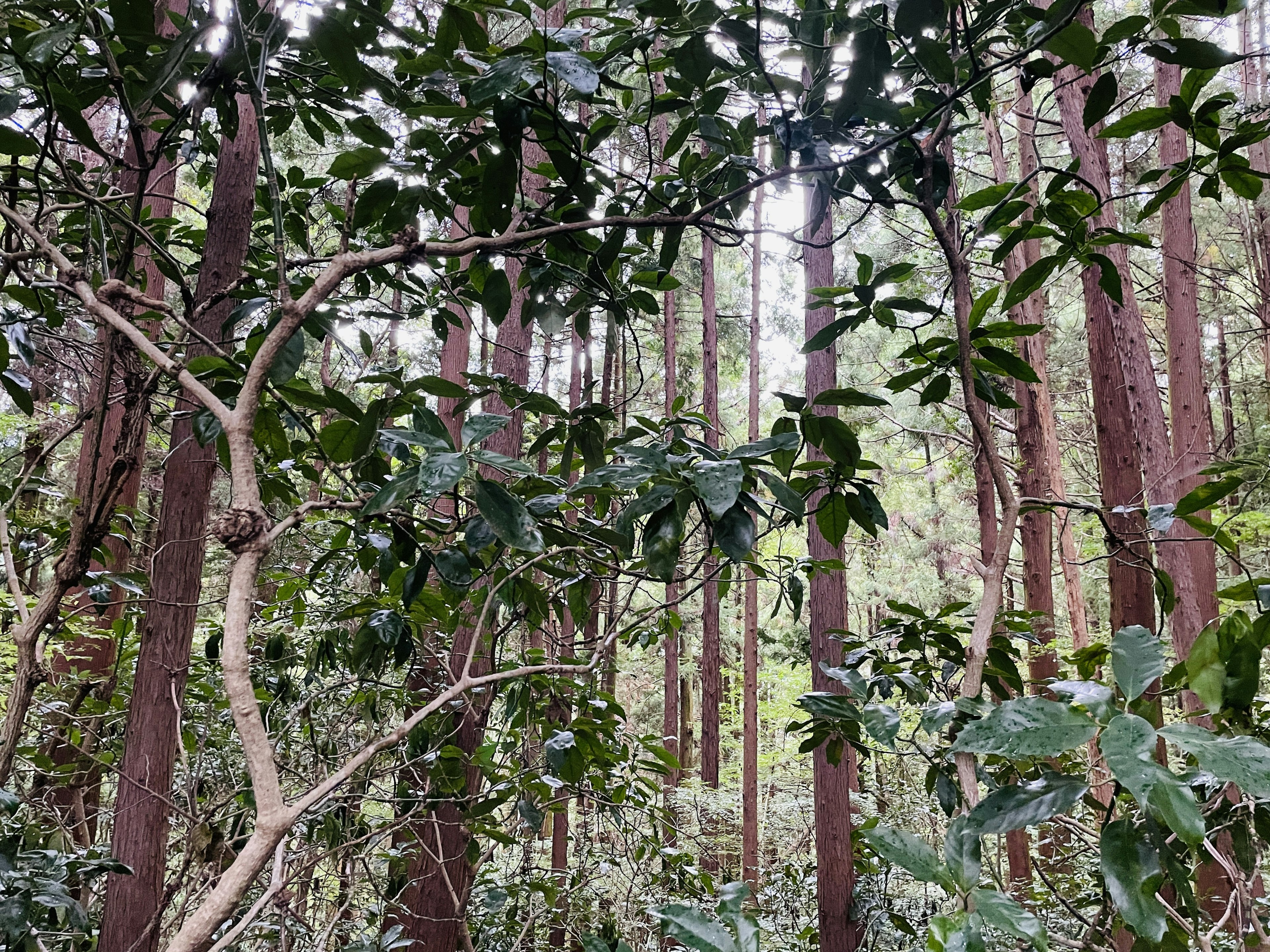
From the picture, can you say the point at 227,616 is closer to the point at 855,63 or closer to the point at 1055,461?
the point at 855,63

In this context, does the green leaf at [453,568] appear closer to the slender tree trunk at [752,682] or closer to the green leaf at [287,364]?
the green leaf at [287,364]

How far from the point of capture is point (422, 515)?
156cm

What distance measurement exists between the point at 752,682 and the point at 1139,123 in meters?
9.16

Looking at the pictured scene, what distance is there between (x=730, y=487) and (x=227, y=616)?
588 millimetres

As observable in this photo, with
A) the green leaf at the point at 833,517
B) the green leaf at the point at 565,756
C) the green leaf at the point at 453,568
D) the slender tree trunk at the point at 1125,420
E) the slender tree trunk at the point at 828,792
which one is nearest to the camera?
the green leaf at the point at 453,568

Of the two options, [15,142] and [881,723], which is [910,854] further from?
[15,142]

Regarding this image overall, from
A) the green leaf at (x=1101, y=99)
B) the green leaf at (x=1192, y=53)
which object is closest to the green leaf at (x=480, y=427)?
the green leaf at (x=1101, y=99)

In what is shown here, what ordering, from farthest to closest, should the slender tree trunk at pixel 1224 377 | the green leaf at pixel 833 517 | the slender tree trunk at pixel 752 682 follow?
1. the slender tree trunk at pixel 1224 377
2. the slender tree trunk at pixel 752 682
3. the green leaf at pixel 833 517

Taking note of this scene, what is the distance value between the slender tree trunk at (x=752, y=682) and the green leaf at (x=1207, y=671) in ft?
21.6

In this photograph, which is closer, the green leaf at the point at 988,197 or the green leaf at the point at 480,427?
the green leaf at the point at 480,427

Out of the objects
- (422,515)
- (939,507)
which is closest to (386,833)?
(422,515)

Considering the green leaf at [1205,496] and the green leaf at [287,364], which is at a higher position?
the green leaf at [287,364]

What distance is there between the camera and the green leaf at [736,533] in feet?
3.12

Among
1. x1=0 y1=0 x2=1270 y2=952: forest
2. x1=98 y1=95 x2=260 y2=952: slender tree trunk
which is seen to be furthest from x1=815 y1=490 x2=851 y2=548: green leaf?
x1=98 y1=95 x2=260 y2=952: slender tree trunk
